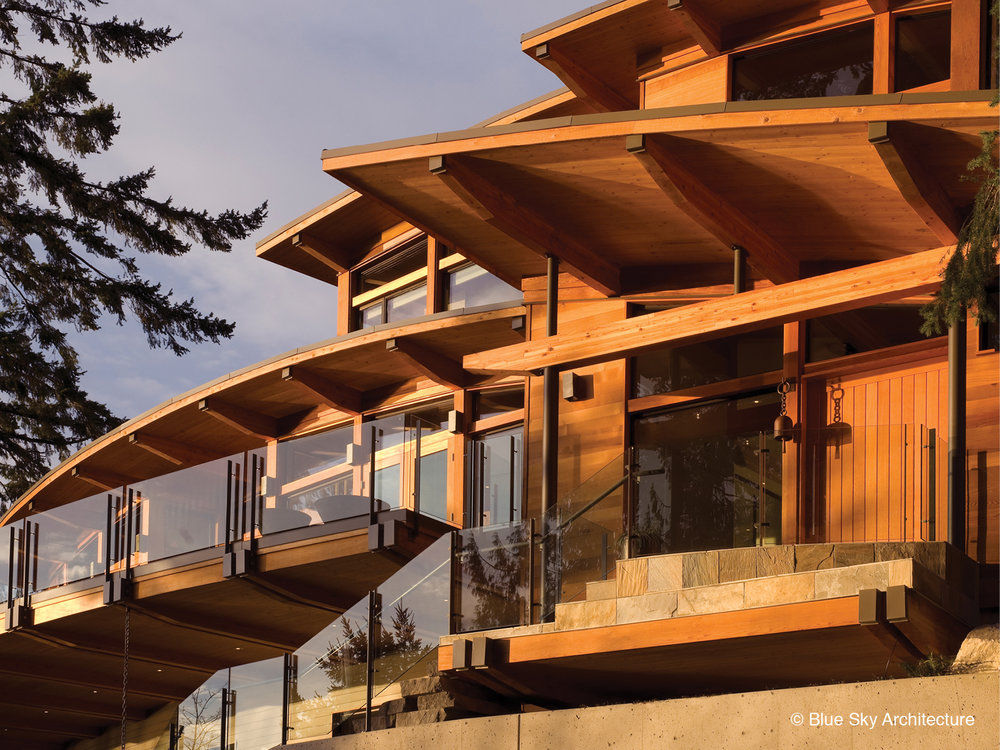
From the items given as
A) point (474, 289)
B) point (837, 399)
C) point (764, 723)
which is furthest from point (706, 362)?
point (764, 723)

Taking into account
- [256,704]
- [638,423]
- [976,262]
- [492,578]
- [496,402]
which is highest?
[496,402]

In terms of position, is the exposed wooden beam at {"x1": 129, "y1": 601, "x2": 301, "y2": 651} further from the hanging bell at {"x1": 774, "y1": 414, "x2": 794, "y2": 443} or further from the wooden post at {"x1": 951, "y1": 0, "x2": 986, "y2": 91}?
the wooden post at {"x1": 951, "y1": 0, "x2": 986, "y2": 91}

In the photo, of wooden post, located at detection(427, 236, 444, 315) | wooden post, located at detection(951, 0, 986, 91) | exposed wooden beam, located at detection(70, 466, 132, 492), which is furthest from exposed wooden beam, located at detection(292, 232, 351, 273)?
wooden post, located at detection(951, 0, 986, 91)

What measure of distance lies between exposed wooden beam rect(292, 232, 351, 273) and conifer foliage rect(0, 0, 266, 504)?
3.00 m

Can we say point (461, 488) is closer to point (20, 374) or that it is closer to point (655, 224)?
point (655, 224)

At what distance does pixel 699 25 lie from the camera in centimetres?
1546

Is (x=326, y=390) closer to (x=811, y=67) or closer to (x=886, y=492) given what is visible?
(x=811, y=67)

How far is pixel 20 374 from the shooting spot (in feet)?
77.9

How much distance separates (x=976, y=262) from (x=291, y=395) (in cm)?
1316

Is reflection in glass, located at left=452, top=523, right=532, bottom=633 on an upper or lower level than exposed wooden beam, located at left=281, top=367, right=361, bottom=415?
lower

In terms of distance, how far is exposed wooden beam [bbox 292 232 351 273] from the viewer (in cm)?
2266

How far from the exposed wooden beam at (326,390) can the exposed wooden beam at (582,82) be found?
5.93 metres

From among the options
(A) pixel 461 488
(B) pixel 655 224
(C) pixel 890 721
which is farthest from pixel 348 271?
(C) pixel 890 721

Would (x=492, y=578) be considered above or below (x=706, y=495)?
below
